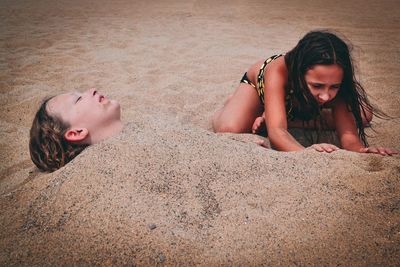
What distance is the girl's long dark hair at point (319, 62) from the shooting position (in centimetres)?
161

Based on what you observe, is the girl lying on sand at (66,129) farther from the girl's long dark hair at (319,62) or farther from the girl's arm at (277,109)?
the girl's long dark hair at (319,62)

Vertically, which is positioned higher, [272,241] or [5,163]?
[272,241]

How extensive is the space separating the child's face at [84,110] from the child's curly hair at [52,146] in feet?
0.15

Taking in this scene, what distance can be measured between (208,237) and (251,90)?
1572 mm

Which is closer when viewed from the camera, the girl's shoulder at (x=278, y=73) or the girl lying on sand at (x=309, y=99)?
the girl lying on sand at (x=309, y=99)

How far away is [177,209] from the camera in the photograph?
1153mm

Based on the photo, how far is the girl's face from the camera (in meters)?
1.58

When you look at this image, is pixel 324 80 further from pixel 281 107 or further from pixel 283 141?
pixel 283 141

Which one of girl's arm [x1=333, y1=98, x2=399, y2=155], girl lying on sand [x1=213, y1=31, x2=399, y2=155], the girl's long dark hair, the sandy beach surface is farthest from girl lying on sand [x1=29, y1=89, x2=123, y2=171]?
girl's arm [x1=333, y1=98, x2=399, y2=155]

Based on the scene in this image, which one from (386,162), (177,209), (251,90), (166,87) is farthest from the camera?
(166,87)

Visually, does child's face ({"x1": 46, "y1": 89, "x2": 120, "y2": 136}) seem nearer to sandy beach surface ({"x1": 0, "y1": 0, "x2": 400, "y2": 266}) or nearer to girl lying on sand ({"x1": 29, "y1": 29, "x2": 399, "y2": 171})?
girl lying on sand ({"x1": 29, "y1": 29, "x2": 399, "y2": 171})

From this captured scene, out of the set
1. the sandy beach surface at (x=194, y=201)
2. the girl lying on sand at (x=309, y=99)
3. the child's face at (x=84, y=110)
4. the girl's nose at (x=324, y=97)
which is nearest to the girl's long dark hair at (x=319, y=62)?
the girl lying on sand at (x=309, y=99)

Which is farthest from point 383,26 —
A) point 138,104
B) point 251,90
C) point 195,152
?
point 195,152

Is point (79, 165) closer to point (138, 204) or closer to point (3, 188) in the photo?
point (138, 204)
